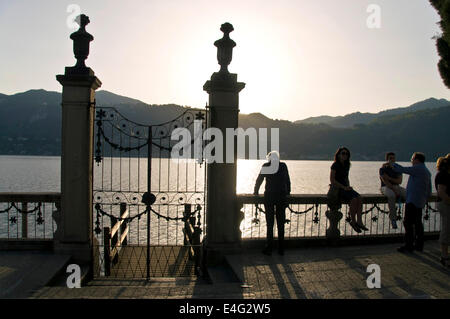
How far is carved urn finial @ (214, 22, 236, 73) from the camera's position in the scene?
7.95 metres

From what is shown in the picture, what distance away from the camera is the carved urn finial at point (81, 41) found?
7.70 m

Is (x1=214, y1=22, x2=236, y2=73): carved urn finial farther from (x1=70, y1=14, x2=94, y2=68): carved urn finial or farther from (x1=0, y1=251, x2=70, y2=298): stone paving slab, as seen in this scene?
(x1=0, y1=251, x2=70, y2=298): stone paving slab

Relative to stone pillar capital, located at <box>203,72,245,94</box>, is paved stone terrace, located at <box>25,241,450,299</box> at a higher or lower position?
lower

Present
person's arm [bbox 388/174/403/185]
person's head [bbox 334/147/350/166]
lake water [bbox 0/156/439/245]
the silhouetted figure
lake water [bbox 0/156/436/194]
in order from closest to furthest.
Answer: the silhouetted figure → person's head [bbox 334/147/350/166] → person's arm [bbox 388/174/403/185] → lake water [bbox 0/156/439/245] → lake water [bbox 0/156/436/194]

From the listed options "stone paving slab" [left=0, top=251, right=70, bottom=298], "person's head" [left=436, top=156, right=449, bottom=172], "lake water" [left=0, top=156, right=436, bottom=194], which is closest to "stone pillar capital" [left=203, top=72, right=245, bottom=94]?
"person's head" [left=436, top=156, right=449, bottom=172]

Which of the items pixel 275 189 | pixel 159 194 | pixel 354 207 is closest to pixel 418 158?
pixel 354 207

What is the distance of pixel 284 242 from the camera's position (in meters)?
8.64

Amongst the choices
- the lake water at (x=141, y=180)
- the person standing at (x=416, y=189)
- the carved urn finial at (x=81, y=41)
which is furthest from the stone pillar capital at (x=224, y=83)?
the lake water at (x=141, y=180)

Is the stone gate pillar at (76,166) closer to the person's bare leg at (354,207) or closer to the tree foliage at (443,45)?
the person's bare leg at (354,207)

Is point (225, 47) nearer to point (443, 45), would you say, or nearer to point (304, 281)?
point (304, 281)

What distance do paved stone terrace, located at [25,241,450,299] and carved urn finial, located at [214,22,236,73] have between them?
4.02m

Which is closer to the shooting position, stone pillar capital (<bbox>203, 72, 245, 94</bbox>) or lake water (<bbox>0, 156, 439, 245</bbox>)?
stone pillar capital (<bbox>203, 72, 245, 94</bbox>)

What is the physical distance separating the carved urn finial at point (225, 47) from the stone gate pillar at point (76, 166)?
259cm

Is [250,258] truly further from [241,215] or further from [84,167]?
[84,167]
